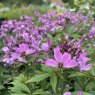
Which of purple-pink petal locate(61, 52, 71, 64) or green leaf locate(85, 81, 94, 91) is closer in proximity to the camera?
purple-pink petal locate(61, 52, 71, 64)

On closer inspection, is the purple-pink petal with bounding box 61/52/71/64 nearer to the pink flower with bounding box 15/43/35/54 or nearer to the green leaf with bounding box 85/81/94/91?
the pink flower with bounding box 15/43/35/54

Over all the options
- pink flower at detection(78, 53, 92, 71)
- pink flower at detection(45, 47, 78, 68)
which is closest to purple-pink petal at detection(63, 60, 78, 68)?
pink flower at detection(45, 47, 78, 68)

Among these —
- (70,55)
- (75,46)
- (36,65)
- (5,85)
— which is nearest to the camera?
(70,55)

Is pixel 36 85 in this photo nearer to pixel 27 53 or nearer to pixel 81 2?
pixel 27 53

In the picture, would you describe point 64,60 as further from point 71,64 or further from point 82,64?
point 82,64

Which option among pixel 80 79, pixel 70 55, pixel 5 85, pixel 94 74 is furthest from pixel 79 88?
pixel 5 85

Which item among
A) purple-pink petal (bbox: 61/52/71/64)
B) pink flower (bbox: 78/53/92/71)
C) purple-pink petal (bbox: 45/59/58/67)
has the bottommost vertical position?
pink flower (bbox: 78/53/92/71)

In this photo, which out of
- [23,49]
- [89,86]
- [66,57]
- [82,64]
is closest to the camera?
[66,57]

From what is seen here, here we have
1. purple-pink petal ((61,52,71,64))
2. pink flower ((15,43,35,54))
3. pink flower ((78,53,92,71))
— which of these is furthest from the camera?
pink flower ((15,43,35,54))

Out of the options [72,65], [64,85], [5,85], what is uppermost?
[72,65]

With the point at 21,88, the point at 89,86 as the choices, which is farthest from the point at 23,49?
the point at 89,86

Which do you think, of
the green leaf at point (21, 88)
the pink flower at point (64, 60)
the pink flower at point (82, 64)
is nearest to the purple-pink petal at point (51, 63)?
the pink flower at point (64, 60)
